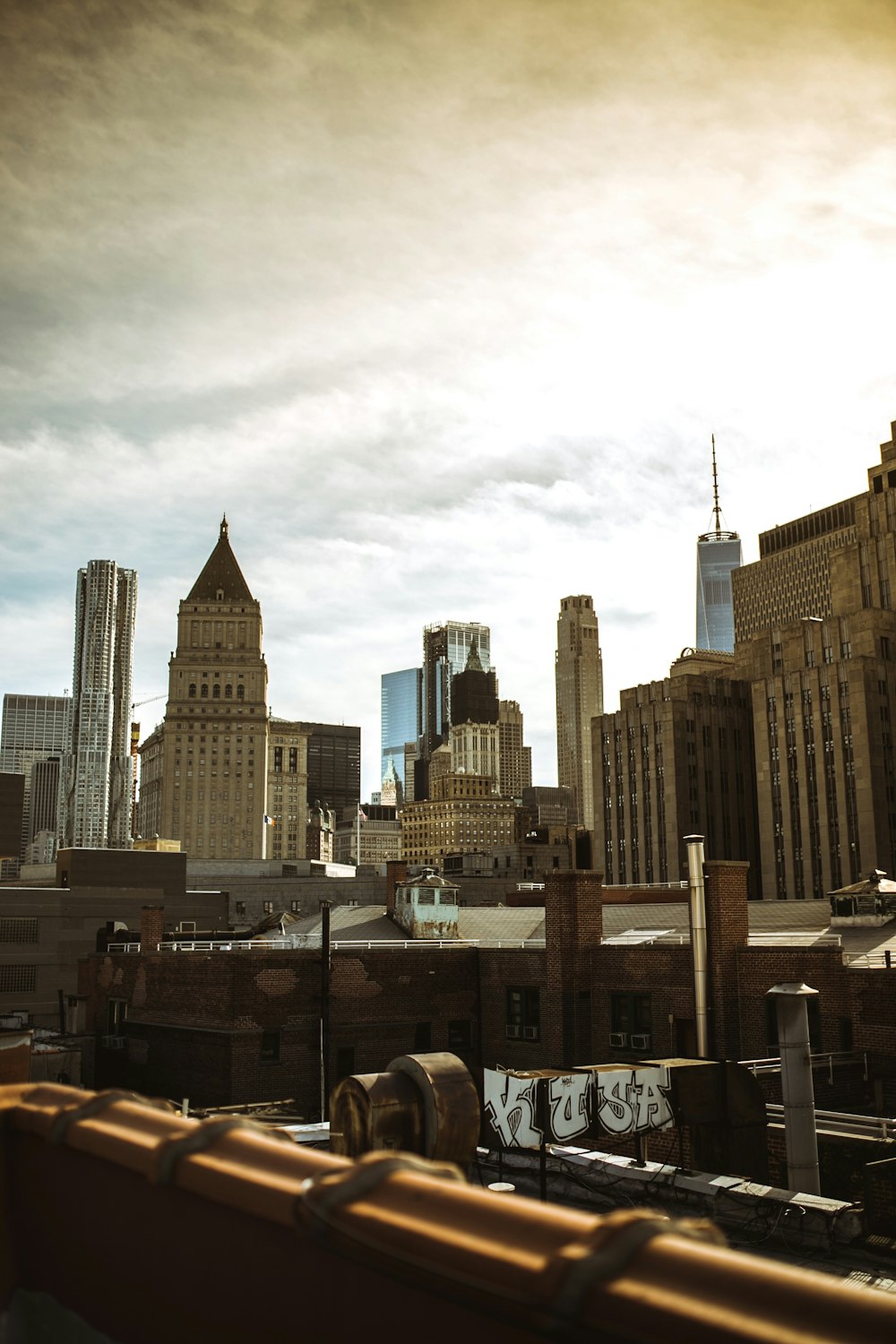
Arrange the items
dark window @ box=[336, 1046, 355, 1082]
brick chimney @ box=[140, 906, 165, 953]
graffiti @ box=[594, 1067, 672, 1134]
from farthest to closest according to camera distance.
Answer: brick chimney @ box=[140, 906, 165, 953] < dark window @ box=[336, 1046, 355, 1082] < graffiti @ box=[594, 1067, 672, 1134]

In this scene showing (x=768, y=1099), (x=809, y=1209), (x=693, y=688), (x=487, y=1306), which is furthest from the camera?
(x=693, y=688)

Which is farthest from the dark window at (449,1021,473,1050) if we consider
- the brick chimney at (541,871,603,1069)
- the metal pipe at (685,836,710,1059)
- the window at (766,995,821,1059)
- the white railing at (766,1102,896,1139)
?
the white railing at (766,1102,896,1139)

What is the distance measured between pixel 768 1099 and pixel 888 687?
324 ft

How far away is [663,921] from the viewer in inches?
1930

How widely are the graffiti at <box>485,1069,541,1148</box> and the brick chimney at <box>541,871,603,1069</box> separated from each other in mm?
15020

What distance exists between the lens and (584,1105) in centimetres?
2648

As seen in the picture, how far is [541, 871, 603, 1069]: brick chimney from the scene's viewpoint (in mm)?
41625

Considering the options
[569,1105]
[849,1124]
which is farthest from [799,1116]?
[849,1124]

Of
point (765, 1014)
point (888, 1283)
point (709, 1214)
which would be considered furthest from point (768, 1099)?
point (888, 1283)

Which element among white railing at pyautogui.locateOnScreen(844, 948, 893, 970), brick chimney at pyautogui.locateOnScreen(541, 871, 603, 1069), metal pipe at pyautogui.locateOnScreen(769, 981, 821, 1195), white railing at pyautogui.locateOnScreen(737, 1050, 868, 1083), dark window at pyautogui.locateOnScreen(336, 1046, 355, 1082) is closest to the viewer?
metal pipe at pyautogui.locateOnScreen(769, 981, 821, 1195)

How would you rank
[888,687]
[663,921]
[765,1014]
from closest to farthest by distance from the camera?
1. [765,1014]
2. [663,921]
3. [888,687]

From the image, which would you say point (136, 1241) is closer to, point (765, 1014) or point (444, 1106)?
point (444, 1106)

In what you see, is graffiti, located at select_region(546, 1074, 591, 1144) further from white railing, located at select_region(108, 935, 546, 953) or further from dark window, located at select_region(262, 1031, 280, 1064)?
dark window, located at select_region(262, 1031, 280, 1064)

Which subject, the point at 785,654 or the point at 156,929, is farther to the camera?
the point at 785,654
